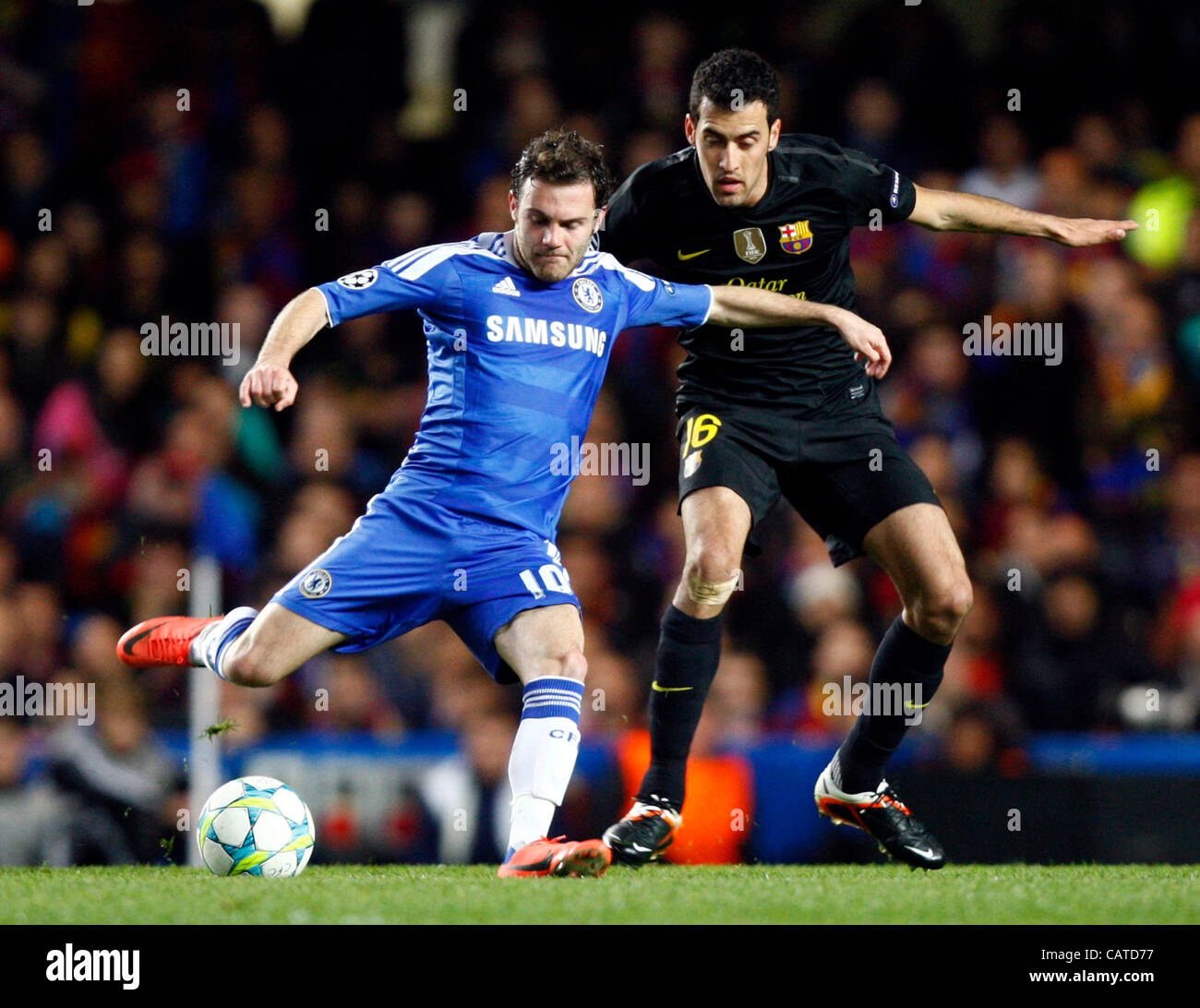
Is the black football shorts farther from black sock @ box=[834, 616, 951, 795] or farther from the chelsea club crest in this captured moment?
the chelsea club crest

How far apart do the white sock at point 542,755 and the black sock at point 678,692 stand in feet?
2.17

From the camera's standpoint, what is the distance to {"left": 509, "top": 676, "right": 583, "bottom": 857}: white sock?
4777mm

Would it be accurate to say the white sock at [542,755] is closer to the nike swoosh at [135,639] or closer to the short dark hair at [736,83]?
the nike swoosh at [135,639]

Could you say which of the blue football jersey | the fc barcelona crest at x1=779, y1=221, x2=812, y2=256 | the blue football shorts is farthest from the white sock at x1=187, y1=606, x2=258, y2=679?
the fc barcelona crest at x1=779, y1=221, x2=812, y2=256

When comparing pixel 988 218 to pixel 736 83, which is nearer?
pixel 736 83

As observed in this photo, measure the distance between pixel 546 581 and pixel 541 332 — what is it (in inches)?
30.0

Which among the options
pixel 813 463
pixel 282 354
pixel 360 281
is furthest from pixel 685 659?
pixel 282 354

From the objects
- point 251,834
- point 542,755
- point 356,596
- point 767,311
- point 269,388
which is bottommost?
point 251,834

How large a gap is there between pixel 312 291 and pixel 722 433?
1.43m

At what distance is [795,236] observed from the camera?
5504mm

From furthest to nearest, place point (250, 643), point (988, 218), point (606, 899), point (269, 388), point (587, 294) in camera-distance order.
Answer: point (988, 218), point (587, 294), point (250, 643), point (269, 388), point (606, 899)

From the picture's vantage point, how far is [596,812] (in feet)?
22.8

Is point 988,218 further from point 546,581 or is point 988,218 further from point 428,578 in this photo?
point 428,578
